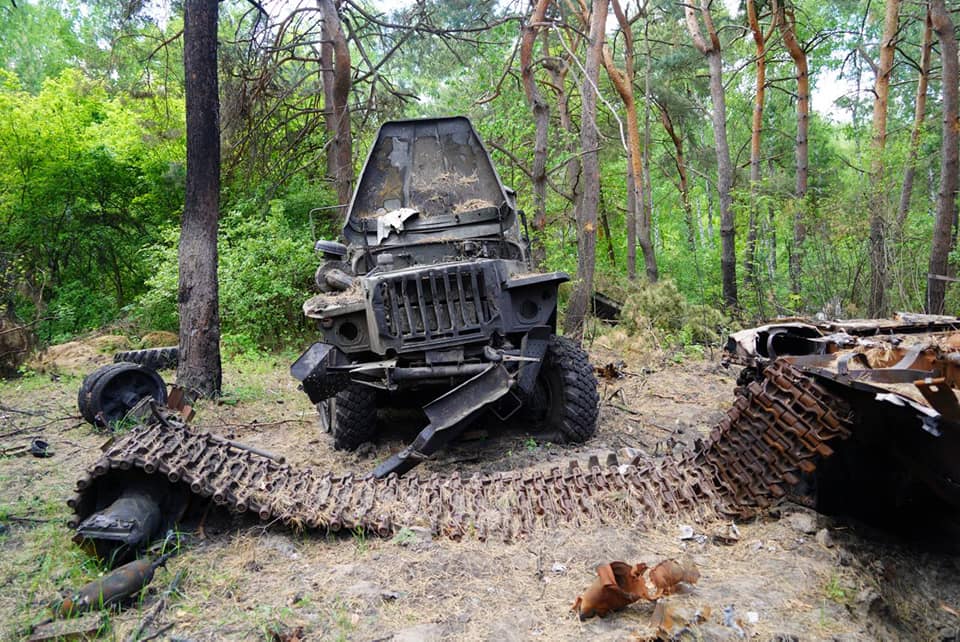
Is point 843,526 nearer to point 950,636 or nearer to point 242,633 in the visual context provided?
point 950,636

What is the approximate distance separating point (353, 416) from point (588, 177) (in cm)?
591

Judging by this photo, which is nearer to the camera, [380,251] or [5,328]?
[380,251]

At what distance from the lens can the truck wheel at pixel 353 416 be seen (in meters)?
5.40

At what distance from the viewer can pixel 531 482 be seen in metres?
4.00

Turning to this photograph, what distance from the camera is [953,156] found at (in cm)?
874

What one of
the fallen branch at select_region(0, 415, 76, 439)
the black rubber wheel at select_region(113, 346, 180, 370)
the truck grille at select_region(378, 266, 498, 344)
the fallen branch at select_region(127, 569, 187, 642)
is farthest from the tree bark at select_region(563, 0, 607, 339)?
the fallen branch at select_region(127, 569, 187, 642)

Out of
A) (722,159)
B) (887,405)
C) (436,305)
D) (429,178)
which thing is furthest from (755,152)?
(887,405)

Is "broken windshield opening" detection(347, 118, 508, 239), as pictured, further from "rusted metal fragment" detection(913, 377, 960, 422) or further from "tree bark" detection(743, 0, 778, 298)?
"tree bark" detection(743, 0, 778, 298)

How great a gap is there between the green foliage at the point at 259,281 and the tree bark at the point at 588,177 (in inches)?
180

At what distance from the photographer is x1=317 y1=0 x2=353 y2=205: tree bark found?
11.5 metres

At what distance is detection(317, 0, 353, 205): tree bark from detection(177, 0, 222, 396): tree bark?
420 centimetres

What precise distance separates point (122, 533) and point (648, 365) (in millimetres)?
6920

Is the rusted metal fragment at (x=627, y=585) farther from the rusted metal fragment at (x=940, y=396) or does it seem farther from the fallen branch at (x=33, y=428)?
the fallen branch at (x=33, y=428)

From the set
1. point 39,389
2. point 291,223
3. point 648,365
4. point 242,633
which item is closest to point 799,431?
point 242,633
